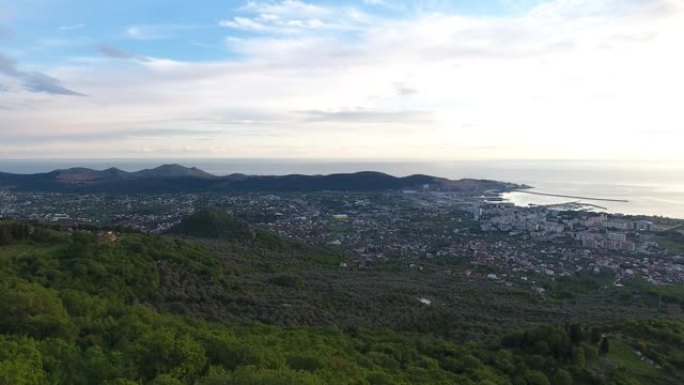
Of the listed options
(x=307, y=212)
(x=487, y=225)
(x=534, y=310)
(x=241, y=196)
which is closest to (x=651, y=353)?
(x=534, y=310)

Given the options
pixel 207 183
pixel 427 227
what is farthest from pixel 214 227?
pixel 207 183

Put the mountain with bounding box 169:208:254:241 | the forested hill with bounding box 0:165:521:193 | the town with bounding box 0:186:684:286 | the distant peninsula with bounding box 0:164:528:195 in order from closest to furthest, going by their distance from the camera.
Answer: the town with bounding box 0:186:684:286 < the mountain with bounding box 169:208:254:241 < the distant peninsula with bounding box 0:164:528:195 < the forested hill with bounding box 0:165:521:193

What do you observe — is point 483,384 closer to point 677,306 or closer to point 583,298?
point 583,298

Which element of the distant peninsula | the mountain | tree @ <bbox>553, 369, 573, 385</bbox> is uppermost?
the distant peninsula

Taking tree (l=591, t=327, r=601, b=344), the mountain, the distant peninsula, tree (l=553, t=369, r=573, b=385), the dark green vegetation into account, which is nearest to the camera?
the dark green vegetation

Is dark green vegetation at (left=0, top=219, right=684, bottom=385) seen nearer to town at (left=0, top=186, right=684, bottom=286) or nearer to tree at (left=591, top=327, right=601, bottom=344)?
tree at (left=591, top=327, right=601, bottom=344)

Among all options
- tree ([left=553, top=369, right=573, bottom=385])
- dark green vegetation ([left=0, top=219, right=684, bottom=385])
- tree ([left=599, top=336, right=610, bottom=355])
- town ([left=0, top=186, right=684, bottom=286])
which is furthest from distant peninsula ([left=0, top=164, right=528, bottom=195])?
tree ([left=553, top=369, right=573, bottom=385])

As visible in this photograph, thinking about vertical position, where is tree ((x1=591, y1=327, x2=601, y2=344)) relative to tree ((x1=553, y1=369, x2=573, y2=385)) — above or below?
above

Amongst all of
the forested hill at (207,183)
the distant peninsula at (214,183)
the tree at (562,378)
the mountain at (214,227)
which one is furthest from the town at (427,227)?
the tree at (562,378)

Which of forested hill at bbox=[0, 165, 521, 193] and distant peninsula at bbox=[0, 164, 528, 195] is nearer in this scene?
distant peninsula at bbox=[0, 164, 528, 195]
